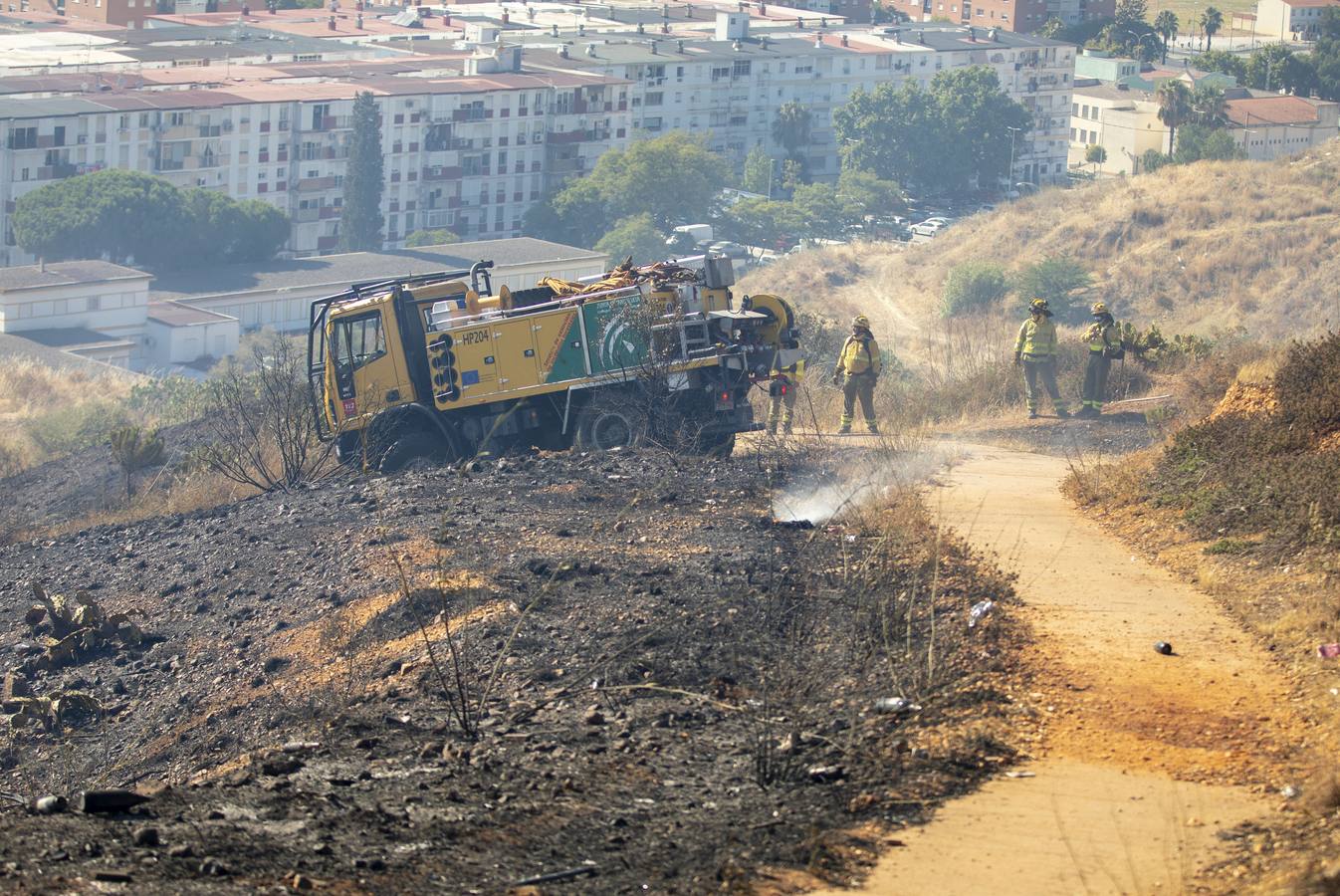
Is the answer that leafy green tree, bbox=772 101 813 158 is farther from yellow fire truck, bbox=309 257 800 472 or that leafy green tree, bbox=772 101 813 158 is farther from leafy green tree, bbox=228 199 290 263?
yellow fire truck, bbox=309 257 800 472

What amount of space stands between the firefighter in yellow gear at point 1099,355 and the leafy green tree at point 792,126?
286 ft

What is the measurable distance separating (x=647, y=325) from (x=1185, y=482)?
22.1 feet

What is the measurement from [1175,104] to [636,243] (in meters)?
33.3

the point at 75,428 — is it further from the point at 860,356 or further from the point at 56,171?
the point at 56,171

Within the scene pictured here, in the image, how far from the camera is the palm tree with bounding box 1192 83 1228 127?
91250 millimetres

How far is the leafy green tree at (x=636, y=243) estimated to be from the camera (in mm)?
80062

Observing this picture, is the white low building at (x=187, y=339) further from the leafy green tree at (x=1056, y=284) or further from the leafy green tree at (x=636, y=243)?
the leafy green tree at (x=1056, y=284)

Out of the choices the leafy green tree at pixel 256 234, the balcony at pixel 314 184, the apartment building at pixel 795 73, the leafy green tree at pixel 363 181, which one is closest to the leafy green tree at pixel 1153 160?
the apartment building at pixel 795 73

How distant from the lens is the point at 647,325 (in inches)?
734

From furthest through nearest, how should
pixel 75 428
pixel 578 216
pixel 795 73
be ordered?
pixel 795 73, pixel 578 216, pixel 75 428

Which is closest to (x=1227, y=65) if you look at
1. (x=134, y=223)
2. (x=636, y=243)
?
(x=636, y=243)

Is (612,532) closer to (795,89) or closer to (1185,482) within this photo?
(1185,482)

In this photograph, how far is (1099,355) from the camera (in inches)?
850

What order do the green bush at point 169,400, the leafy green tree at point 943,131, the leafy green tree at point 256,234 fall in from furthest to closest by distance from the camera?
1. the leafy green tree at point 943,131
2. the leafy green tree at point 256,234
3. the green bush at point 169,400
